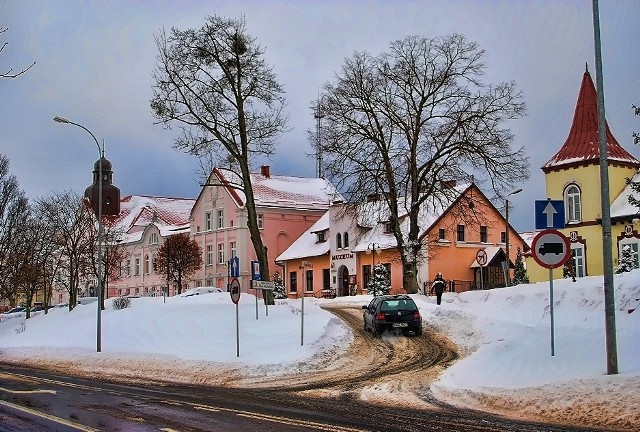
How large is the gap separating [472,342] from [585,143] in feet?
67.3

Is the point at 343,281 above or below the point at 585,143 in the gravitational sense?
below

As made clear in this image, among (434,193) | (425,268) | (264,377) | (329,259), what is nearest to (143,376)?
(264,377)

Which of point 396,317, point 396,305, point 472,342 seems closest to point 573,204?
point 396,305

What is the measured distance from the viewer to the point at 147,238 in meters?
92.5

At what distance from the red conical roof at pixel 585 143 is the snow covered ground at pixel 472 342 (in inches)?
409

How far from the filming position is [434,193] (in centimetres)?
4609

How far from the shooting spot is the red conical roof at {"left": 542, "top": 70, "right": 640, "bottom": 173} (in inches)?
1732

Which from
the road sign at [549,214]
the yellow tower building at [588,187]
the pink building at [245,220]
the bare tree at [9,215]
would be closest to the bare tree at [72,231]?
Result: the bare tree at [9,215]

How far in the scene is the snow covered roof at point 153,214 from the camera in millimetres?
93125

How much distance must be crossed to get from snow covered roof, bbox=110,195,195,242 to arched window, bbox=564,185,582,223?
51703 mm

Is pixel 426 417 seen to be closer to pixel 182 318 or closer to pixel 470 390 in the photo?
pixel 470 390

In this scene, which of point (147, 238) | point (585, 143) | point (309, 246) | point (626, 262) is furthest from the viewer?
point (147, 238)

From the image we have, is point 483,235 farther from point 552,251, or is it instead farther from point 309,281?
point 552,251

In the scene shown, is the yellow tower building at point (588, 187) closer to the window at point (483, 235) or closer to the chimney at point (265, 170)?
the window at point (483, 235)
